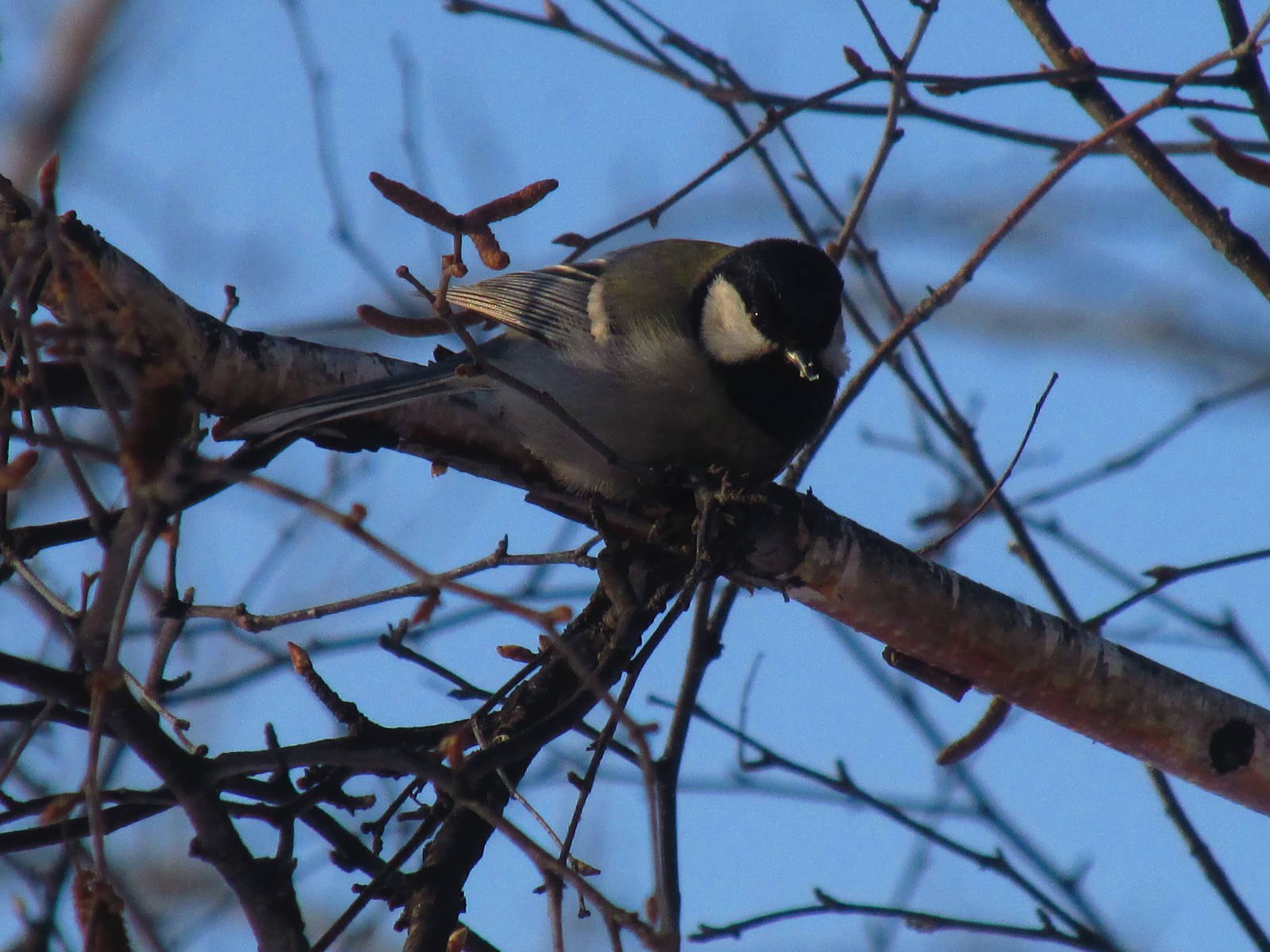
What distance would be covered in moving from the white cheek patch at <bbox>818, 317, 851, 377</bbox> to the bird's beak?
0.14 meters

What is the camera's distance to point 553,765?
5.11 meters

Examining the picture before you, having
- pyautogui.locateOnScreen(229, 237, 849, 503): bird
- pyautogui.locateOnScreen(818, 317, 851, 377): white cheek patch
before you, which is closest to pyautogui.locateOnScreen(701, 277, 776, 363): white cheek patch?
pyautogui.locateOnScreen(229, 237, 849, 503): bird

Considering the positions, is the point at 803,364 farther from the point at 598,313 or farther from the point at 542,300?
the point at 542,300

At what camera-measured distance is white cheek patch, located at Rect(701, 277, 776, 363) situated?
3525mm

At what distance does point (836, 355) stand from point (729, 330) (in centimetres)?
41

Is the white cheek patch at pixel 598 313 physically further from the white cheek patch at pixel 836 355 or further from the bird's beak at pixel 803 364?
the white cheek patch at pixel 836 355

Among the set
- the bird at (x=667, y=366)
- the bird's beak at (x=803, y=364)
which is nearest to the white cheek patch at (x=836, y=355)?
the bird at (x=667, y=366)

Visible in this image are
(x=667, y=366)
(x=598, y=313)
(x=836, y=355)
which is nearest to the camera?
(x=667, y=366)


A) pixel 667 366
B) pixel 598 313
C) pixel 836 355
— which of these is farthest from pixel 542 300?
pixel 836 355

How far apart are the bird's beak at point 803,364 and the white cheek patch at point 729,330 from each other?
49 millimetres

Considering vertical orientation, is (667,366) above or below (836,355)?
below

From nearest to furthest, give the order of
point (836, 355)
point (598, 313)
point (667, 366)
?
point (667, 366), point (598, 313), point (836, 355)

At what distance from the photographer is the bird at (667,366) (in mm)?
3340

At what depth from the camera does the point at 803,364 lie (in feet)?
11.4
